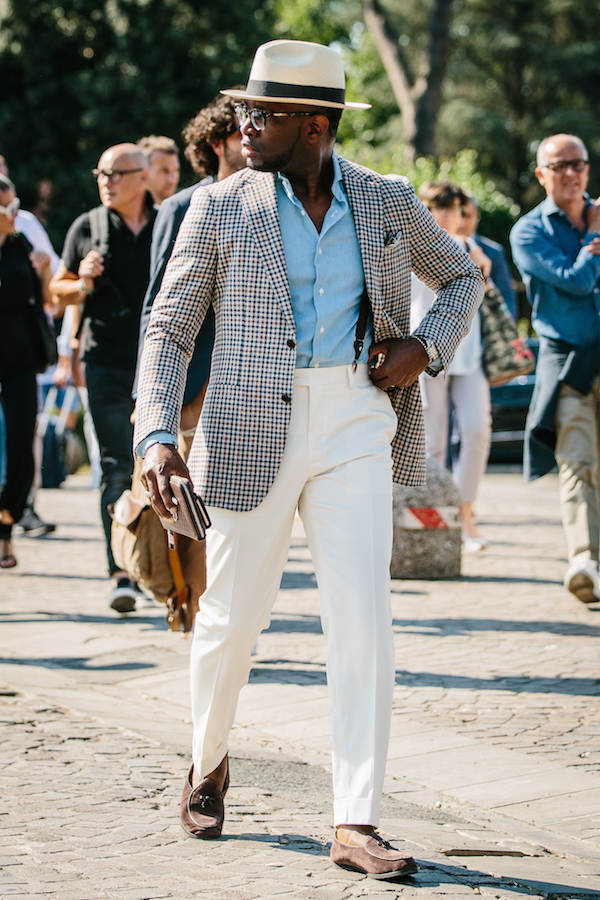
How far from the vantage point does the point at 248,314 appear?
3.62 m

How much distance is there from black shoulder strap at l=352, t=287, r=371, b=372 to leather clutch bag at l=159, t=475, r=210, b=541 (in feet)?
1.85

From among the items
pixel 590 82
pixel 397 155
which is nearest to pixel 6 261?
pixel 397 155

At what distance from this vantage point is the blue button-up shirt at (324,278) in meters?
3.65

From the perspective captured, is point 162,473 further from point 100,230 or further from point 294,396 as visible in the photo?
point 100,230

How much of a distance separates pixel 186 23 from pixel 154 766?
90.3 ft

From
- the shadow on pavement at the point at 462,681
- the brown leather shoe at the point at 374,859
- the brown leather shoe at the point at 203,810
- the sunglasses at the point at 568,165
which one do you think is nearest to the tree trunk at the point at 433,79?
the sunglasses at the point at 568,165

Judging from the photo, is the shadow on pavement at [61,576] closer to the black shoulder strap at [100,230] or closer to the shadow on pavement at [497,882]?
the black shoulder strap at [100,230]

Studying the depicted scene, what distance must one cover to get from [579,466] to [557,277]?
38.3 inches

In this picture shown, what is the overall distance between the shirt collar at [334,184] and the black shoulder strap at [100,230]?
11.9 ft

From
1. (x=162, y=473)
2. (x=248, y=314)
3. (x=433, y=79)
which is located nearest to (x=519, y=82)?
(x=433, y=79)

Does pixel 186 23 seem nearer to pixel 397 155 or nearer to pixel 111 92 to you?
pixel 111 92

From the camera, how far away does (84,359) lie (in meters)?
7.39

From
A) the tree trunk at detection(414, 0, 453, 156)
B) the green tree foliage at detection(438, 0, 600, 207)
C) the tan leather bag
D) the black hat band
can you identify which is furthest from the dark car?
the green tree foliage at detection(438, 0, 600, 207)

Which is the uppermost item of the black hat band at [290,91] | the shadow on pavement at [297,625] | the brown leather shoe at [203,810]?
the black hat band at [290,91]
